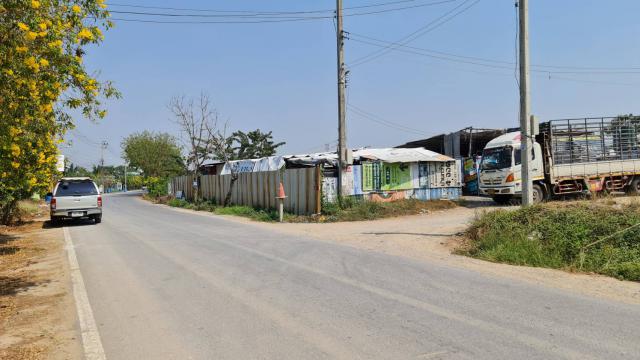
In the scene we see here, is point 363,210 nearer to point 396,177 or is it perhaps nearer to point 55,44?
point 396,177

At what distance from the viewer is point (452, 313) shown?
18.3 feet

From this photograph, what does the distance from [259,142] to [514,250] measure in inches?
1867

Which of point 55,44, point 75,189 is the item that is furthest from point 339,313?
point 75,189

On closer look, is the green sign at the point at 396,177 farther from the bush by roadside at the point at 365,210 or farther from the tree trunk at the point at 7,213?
the tree trunk at the point at 7,213

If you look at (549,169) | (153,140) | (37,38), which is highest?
(153,140)

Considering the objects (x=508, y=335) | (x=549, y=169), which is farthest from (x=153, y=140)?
(x=508, y=335)

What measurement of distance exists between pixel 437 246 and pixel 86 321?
305 inches

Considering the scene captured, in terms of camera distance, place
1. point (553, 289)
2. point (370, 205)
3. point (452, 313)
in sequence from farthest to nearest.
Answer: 1. point (370, 205)
2. point (553, 289)
3. point (452, 313)

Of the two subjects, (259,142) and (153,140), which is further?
(153,140)

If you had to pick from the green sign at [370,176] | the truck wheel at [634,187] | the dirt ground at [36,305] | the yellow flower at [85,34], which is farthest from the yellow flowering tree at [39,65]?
the truck wheel at [634,187]

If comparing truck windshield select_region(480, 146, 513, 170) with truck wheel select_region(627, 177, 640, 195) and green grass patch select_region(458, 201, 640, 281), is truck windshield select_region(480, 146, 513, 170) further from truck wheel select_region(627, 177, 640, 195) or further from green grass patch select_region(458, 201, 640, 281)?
green grass patch select_region(458, 201, 640, 281)

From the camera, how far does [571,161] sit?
20219mm

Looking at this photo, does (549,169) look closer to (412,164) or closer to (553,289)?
(412,164)

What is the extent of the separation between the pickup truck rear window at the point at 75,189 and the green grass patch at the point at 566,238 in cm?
1489
